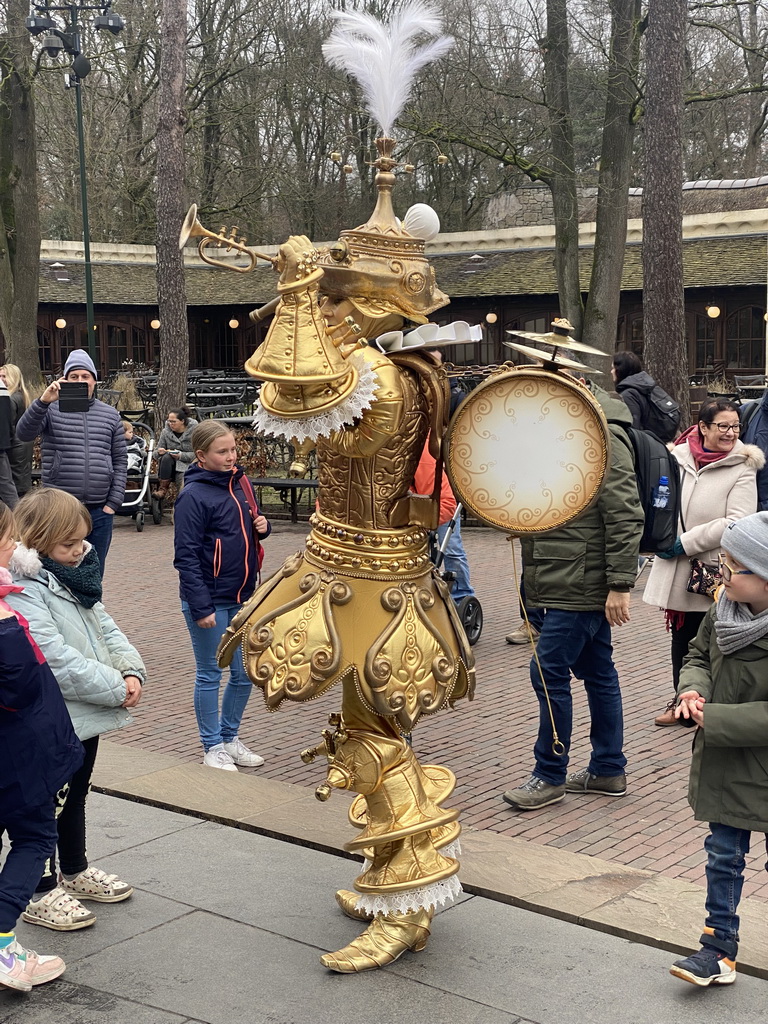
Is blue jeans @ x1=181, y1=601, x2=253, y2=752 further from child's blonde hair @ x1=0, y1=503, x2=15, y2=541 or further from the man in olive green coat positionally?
child's blonde hair @ x1=0, y1=503, x2=15, y2=541

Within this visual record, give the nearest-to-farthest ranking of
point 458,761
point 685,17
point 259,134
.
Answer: point 458,761
point 685,17
point 259,134

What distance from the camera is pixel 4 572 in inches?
148

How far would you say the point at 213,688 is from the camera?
19.3ft

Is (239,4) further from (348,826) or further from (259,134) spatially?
(348,826)

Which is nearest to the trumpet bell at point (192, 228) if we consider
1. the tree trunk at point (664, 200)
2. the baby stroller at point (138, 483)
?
the baby stroller at point (138, 483)

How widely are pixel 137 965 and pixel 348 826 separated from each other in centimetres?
133

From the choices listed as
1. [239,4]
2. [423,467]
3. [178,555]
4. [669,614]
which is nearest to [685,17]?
[669,614]

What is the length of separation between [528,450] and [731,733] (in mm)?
1051

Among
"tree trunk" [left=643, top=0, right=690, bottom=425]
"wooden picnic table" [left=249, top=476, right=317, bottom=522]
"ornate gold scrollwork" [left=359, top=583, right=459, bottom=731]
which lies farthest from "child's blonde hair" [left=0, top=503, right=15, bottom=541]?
"tree trunk" [left=643, top=0, right=690, bottom=425]

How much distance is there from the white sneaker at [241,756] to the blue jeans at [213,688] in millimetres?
46

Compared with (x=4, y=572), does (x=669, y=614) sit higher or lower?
lower

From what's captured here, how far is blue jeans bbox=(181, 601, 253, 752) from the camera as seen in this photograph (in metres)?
5.88

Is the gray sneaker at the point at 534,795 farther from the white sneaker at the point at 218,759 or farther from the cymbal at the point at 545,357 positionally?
the cymbal at the point at 545,357

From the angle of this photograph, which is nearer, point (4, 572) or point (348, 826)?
point (4, 572)
